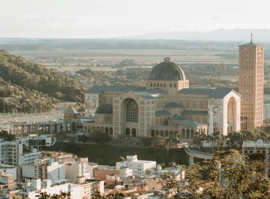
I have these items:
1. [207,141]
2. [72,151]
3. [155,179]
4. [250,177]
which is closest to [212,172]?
[250,177]

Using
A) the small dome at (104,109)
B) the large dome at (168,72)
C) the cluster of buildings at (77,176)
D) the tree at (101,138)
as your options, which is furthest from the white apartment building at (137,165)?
the large dome at (168,72)

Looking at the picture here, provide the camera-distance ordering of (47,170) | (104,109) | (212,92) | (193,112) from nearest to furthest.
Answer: (47,170) < (212,92) < (193,112) < (104,109)

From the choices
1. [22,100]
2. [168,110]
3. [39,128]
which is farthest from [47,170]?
[22,100]

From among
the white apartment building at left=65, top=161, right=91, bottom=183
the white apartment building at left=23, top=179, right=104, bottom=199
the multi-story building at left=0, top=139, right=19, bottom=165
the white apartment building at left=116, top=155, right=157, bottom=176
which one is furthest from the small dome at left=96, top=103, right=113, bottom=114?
the white apartment building at left=23, top=179, right=104, bottom=199

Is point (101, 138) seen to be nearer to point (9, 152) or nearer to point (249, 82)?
point (9, 152)

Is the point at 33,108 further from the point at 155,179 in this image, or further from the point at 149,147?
the point at 155,179
